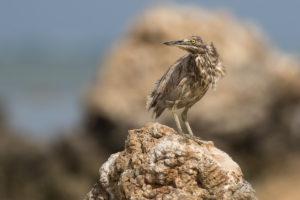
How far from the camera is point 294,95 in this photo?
20922 millimetres

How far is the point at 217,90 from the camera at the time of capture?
→ 19516 millimetres

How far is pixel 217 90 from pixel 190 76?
Answer: 11.8 m

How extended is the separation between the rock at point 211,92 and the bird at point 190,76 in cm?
1112

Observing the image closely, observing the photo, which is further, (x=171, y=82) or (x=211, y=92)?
(x=211, y=92)

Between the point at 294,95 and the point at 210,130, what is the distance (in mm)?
3173

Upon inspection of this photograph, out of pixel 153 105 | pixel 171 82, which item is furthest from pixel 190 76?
pixel 153 105

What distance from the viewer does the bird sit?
773 cm

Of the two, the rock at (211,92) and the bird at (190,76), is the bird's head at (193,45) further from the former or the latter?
the rock at (211,92)

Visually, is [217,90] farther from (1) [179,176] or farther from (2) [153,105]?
(1) [179,176]

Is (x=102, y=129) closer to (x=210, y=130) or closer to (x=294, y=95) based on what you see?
(x=210, y=130)

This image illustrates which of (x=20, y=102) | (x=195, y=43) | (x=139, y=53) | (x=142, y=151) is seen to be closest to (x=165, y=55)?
(x=139, y=53)

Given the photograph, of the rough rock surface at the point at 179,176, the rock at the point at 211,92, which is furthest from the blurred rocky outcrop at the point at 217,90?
the rough rock surface at the point at 179,176

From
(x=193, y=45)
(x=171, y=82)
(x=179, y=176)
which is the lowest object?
(x=179, y=176)

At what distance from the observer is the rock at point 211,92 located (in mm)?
19531
